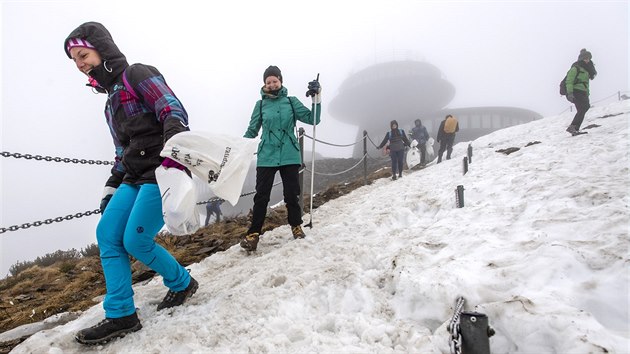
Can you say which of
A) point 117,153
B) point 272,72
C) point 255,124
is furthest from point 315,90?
point 117,153

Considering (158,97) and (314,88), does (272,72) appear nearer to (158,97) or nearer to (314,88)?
(314,88)

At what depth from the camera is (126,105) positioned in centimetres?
257

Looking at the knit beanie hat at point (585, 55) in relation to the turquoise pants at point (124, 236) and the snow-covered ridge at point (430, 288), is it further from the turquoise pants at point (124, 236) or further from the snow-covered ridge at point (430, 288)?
the turquoise pants at point (124, 236)

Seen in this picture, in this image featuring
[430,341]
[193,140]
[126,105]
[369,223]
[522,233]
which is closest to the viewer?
[430,341]

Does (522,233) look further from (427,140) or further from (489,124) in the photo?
(489,124)

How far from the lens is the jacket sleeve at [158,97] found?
2467mm

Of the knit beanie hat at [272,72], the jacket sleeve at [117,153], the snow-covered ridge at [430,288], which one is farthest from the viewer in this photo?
the knit beanie hat at [272,72]

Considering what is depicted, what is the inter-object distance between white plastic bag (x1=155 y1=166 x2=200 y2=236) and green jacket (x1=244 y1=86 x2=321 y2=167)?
6.49 feet

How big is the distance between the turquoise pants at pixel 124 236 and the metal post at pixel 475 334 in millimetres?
2196

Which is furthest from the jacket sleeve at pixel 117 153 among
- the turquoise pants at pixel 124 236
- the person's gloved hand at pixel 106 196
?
the turquoise pants at pixel 124 236

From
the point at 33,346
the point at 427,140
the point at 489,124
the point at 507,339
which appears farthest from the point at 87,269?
the point at 489,124

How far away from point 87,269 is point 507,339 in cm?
579

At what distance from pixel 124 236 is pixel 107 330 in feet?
2.20

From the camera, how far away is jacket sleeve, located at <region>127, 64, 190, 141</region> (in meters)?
2.47
